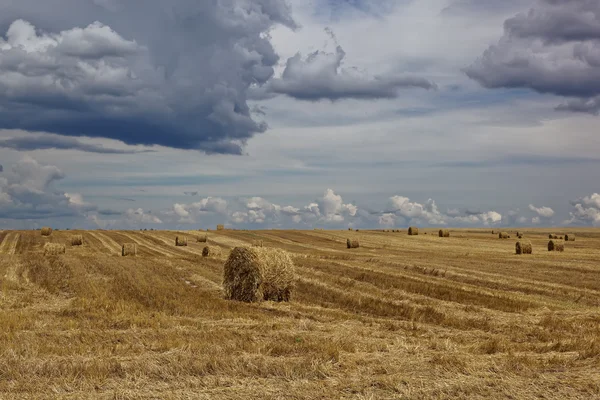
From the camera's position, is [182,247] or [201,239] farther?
[201,239]

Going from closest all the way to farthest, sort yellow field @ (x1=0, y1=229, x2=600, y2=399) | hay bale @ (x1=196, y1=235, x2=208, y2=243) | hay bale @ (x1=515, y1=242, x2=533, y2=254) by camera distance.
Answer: yellow field @ (x1=0, y1=229, x2=600, y2=399) < hay bale @ (x1=515, y1=242, x2=533, y2=254) < hay bale @ (x1=196, y1=235, x2=208, y2=243)

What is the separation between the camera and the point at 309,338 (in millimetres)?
11492

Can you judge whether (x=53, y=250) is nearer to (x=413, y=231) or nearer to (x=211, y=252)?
(x=211, y=252)

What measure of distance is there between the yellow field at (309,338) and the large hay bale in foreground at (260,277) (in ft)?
2.14

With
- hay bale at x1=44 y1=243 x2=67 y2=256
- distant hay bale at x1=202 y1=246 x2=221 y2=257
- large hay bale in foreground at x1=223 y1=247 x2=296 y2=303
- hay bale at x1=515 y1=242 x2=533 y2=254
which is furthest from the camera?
hay bale at x1=515 y1=242 x2=533 y2=254

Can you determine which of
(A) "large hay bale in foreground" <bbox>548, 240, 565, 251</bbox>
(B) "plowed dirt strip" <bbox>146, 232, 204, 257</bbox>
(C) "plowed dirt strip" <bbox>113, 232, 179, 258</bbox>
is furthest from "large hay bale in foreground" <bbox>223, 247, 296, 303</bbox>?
(A) "large hay bale in foreground" <bbox>548, 240, 565, 251</bbox>

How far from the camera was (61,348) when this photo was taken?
1028 centimetres

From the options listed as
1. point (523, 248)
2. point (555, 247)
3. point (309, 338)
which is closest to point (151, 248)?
point (523, 248)

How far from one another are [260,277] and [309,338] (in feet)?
25.1

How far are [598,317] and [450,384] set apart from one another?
30.3 ft

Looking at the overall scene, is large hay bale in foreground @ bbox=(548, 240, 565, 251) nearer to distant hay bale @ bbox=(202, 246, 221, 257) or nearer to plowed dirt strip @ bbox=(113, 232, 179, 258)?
distant hay bale @ bbox=(202, 246, 221, 257)

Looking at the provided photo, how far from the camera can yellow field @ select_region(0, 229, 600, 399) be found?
315 inches

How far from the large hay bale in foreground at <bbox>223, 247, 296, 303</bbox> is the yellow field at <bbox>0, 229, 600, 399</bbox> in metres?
0.65

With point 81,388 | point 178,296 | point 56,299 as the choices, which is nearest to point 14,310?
point 56,299
